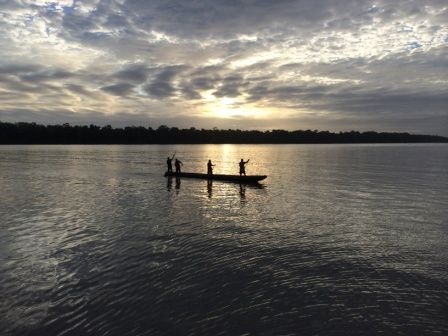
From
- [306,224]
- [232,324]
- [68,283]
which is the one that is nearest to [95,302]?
[68,283]

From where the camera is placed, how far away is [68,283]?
12695mm

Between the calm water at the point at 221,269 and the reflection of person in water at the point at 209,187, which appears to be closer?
the calm water at the point at 221,269

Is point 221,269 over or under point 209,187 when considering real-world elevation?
over

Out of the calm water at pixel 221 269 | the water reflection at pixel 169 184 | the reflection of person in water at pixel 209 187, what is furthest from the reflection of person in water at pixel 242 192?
the water reflection at pixel 169 184

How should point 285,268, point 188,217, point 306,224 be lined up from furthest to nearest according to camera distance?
point 188,217, point 306,224, point 285,268

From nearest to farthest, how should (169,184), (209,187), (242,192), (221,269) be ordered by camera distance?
1. (221,269)
2. (242,192)
3. (209,187)
4. (169,184)

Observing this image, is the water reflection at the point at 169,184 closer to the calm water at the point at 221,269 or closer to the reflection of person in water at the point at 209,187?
the reflection of person in water at the point at 209,187

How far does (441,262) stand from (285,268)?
638cm

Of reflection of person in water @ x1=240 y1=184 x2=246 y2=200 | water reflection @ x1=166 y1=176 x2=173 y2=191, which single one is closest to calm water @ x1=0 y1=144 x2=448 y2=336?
reflection of person in water @ x1=240 y1=184 x2=246 y2=200

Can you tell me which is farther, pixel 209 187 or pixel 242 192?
pixel 209 187

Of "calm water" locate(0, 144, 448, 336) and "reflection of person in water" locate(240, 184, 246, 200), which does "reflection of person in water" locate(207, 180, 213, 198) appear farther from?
"calm water" locate(0, 144, 448, 336)

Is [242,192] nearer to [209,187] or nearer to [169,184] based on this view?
[209,187]

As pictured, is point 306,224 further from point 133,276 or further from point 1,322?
point 1,322

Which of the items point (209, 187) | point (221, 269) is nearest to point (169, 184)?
point (209, 187)
